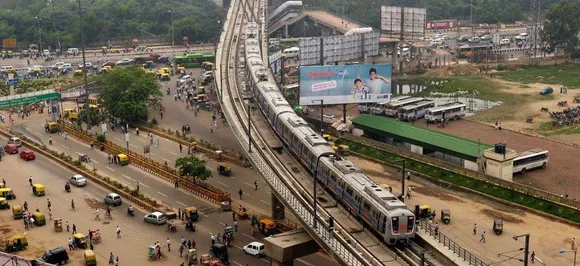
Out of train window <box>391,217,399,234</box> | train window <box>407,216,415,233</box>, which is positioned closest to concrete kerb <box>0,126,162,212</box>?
train window <box>391,217,399,234</box>

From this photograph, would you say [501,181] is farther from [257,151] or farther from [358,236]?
[358,236]

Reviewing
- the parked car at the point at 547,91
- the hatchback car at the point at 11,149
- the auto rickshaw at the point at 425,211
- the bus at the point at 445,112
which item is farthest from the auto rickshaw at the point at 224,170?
the parked car at the point at 547,91

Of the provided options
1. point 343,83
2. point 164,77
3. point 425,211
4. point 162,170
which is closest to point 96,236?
point 162,170

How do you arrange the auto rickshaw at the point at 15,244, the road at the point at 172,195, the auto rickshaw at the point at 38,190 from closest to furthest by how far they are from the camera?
the road at the point at 172,195, the auto rickshaw at the point at 15,244, the auto rickshaw at the point at 38,190

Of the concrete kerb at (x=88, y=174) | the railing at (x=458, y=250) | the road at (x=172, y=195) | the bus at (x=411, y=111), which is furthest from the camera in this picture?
the bus at (x=411, y=111)

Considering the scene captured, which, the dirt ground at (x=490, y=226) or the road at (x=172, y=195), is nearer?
the dirt ground at (x=490, y=226)

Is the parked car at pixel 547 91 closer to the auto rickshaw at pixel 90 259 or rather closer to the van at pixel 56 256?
the auto rickshaw at pixel 90 259

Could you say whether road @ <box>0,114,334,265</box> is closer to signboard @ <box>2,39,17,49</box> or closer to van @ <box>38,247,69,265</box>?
van @ <box>38,247,69,265</box>
